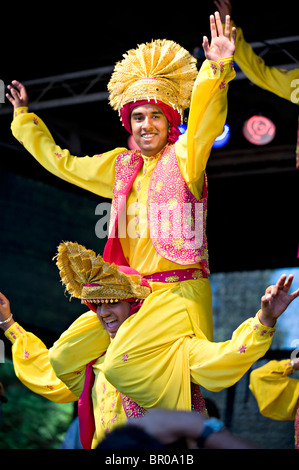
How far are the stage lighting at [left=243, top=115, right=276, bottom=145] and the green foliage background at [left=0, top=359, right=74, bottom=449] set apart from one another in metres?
2.65

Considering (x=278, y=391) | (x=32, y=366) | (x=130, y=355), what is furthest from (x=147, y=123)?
(x=278, y=391)

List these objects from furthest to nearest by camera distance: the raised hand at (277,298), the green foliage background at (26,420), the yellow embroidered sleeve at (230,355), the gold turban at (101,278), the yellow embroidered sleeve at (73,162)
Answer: the green foliage background at (26,420), the yellow embroidered sleeve at (73,162), the gold turban at (101,278), the yellow embroidered sleeve at (230,355), the raised hand at (277,298)

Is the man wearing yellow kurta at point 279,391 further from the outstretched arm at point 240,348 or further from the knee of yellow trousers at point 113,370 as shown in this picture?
the knee of yellow trousers at point 113,370

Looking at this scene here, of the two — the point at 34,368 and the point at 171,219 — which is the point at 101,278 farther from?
the point at 34,368

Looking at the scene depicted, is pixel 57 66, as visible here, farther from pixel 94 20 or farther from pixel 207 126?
pixel 207 126

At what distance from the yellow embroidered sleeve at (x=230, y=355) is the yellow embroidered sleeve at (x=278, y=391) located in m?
1.74

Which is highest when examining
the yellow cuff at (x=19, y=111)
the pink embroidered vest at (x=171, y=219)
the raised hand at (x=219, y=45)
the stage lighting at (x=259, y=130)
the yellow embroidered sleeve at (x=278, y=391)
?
the stage lighting at (x=259, y=130)

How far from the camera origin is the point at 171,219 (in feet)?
11.9

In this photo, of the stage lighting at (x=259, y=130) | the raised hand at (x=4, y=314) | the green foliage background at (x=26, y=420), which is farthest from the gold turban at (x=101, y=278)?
the green foliage background at (x=26, y=420)

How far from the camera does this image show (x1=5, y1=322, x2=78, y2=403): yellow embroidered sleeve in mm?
4137

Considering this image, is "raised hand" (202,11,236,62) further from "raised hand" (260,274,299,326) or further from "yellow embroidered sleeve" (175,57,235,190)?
"raised hand" (260,274,299,326)

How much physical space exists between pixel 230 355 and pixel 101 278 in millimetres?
675

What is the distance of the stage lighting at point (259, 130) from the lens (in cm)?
628

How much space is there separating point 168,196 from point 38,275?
342 centimetres
